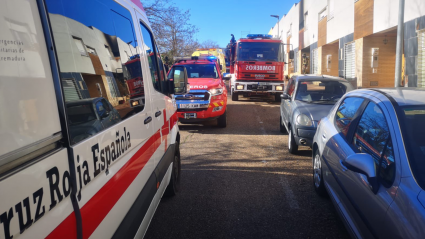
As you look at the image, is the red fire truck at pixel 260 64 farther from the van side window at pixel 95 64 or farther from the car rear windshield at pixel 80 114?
the car rear windshield at pixel 80 114

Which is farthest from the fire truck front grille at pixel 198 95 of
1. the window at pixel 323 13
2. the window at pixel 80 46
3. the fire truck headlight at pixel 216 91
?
the window at pixel 323 13

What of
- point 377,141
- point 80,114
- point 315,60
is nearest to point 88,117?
point 80,114

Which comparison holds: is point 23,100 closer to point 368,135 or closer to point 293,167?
point 368,135

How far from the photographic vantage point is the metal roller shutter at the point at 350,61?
1803 cm

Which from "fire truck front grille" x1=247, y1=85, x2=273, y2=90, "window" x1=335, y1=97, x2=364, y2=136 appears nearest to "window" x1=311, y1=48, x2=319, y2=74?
"fire truck front grille" x1=247, y1=85, x2=273, y2=90

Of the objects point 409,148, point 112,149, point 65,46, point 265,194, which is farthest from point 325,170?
point 65,46

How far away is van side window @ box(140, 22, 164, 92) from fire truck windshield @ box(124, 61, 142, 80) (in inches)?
20.1

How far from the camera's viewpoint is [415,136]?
8.44 ft

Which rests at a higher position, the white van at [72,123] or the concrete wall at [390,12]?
the concrete wall at [390,12]

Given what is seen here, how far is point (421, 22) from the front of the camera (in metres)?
11.2

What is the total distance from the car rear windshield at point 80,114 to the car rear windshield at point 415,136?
81.7 inches

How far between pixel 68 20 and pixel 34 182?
0.89 m

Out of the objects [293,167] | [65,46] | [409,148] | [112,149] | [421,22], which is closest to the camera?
[65,46]

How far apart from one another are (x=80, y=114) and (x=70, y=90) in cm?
13
